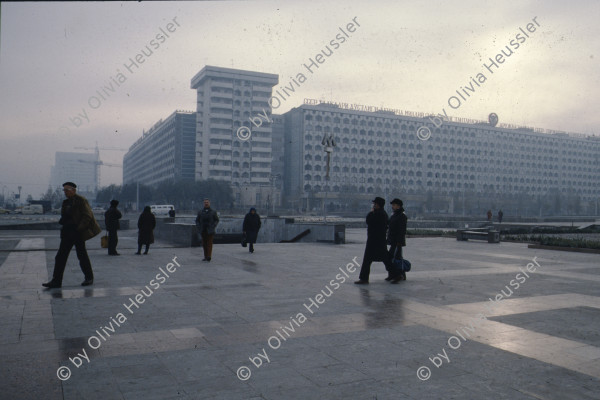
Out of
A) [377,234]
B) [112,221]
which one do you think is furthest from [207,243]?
[377,234]

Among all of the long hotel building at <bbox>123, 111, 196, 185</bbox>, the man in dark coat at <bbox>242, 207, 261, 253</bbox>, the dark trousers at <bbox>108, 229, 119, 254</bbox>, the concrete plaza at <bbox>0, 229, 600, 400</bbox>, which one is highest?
the long hotel building at <bbox>123, 111, 196, 185</bbox>

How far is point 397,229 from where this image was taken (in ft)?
30.9

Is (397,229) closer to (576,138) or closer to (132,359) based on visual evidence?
(132,359)

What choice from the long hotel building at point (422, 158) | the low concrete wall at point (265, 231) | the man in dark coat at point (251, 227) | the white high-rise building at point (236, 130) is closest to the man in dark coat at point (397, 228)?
the man in dark coat at point (251, 227)

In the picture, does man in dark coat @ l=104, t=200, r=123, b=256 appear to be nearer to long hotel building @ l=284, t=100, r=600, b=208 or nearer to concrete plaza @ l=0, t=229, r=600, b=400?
concrete plaza @ l=0, t=229, r=600, b=400

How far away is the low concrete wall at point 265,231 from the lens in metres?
17.8

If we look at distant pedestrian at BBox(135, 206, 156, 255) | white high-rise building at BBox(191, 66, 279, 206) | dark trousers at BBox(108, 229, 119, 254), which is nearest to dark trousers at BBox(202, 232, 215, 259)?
distant pedestrian at BBox(135, 206, 156, 255)

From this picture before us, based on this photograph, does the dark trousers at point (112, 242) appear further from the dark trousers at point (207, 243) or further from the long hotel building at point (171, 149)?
the long hotel building at point (171, 149)

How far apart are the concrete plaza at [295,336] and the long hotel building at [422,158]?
98.1m

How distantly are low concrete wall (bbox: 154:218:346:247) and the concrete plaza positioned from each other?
7422 millimetres

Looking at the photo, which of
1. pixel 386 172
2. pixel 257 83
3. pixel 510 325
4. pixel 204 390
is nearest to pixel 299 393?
pixel 204 390

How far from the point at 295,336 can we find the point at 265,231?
21.9 metres

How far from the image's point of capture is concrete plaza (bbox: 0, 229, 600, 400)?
3.81 metres

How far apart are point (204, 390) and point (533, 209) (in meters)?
A: 138
